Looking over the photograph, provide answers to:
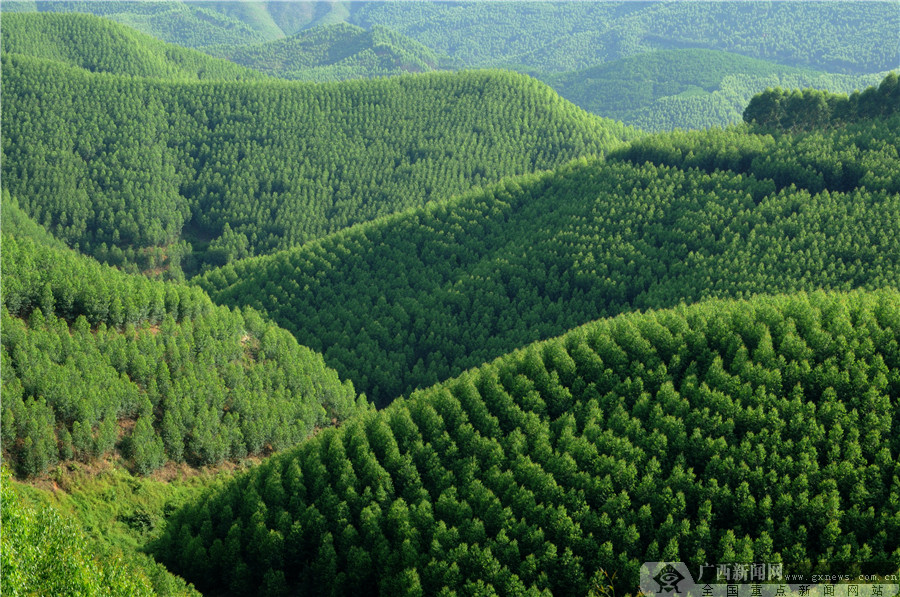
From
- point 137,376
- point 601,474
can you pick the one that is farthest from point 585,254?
point 137,376

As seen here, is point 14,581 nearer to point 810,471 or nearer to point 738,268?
point 810,471

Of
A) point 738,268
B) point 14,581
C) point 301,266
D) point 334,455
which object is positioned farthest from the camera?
point 301,266

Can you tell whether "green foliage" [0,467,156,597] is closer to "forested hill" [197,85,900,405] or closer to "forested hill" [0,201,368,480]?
"forested hill" [0,201,368,480]

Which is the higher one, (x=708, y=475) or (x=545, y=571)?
(x=708, y=475)

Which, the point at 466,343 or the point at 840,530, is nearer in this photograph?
the point at 840,530

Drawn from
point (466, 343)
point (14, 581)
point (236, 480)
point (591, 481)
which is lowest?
point (466, 343)

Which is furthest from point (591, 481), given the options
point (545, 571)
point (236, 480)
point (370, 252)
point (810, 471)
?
point (370, 252)

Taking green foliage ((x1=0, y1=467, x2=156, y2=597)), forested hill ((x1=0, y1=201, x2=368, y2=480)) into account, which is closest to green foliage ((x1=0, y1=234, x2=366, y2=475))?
forested hill ((x1=0, y1=201, x2=368, y2=480))

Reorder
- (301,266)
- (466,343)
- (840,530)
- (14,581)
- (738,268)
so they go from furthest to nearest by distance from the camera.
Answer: (301,266) < (466,343) < (738,268) < (840,530) < (14,581)
